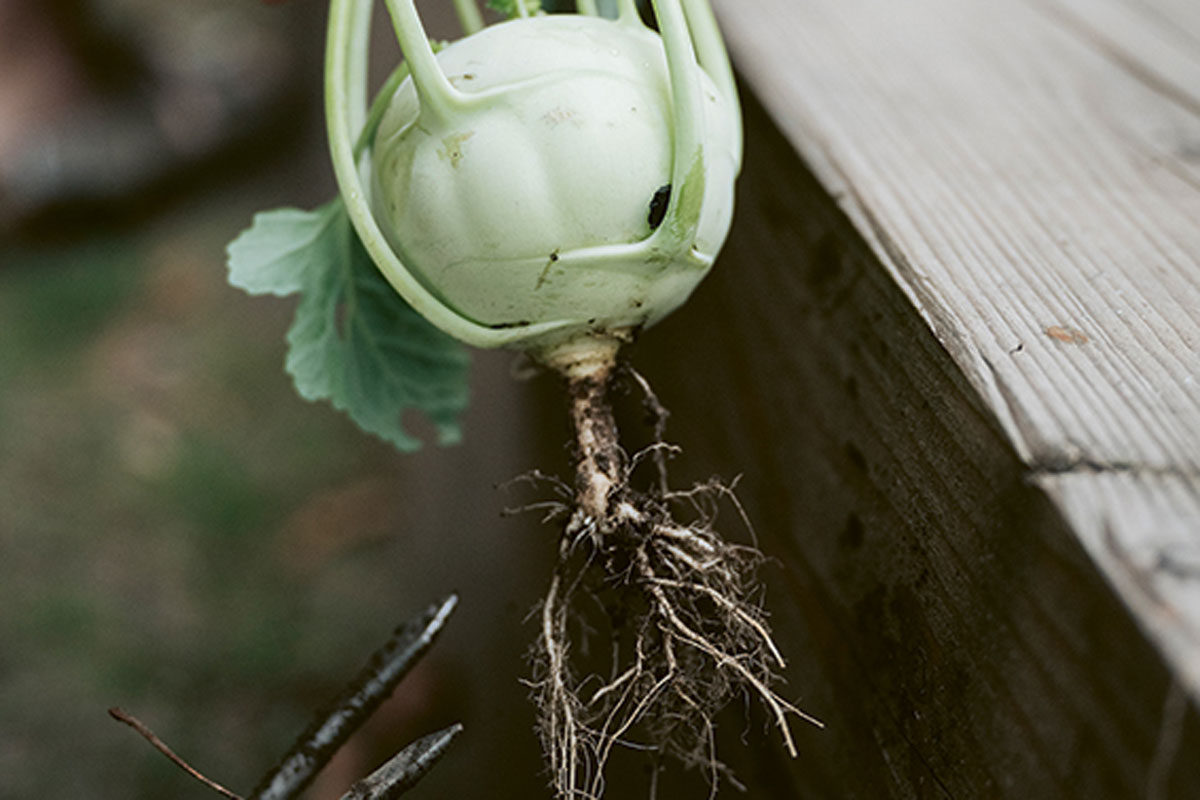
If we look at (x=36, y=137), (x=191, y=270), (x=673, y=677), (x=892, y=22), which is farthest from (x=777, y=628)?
(x=36, y=137)

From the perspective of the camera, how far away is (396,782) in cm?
68

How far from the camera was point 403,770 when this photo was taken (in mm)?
678

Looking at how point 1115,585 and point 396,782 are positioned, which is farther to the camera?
point 396,782

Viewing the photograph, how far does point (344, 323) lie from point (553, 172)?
0.44m

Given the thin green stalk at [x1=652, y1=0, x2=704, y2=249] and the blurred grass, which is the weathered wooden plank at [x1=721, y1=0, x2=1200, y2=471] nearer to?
the thin green stalk at [x1=652, y1=0, x2=704, y2=249]

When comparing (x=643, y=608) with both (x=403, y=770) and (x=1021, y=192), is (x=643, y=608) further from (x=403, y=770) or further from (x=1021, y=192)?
(x=1021, y=192)

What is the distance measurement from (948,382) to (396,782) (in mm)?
510

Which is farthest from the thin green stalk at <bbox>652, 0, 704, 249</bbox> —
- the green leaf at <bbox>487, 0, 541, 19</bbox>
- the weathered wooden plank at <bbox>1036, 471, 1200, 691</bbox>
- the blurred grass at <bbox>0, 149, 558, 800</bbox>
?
the blurred grass at <bbox>0, 149, 558, 800</bbox>

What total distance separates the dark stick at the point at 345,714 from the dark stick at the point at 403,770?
0.12m

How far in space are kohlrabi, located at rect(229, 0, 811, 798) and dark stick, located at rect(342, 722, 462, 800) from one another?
0.38 feet

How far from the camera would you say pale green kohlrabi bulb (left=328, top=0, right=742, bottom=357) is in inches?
29.7

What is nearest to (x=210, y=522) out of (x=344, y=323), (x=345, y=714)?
(x=344, y=323)

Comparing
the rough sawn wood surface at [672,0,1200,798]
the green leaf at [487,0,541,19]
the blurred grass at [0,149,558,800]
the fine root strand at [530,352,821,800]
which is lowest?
the blurred grass at [0,149,558,800]

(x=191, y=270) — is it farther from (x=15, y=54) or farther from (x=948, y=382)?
(x=948, y=382)
